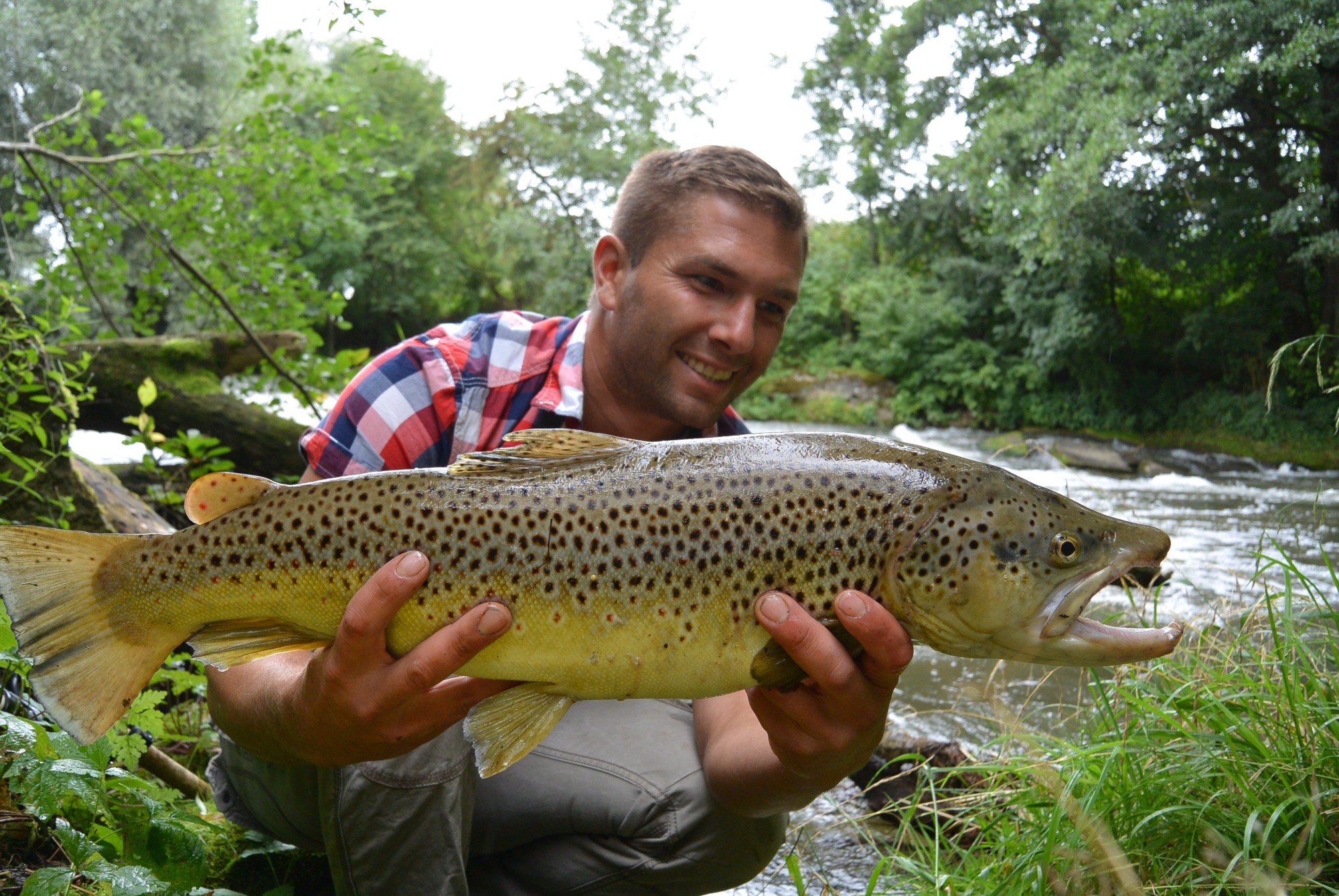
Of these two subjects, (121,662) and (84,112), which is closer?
(121,662)

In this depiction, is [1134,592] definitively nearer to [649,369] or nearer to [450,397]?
[649,369]

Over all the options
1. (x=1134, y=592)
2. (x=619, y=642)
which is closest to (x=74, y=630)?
(x=619, y=642)

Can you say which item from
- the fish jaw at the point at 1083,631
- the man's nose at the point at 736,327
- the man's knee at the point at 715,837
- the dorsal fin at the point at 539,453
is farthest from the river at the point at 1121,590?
the dorsal fin at the point at 539,453

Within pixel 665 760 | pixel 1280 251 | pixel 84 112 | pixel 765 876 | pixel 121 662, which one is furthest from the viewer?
pixel 1280 251

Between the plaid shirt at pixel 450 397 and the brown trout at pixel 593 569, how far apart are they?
87cm

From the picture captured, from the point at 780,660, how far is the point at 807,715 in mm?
306

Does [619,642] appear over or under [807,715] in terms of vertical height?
over


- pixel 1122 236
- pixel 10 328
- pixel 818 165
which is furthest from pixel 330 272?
pixel 10 328

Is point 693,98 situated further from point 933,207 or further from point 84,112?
point 84,112

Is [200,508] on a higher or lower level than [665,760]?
higher

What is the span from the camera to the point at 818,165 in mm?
36844

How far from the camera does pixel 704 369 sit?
10.8 ft

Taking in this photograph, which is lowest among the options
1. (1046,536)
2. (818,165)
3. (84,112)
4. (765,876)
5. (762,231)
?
(765,876)

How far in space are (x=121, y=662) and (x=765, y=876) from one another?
2663 mm
